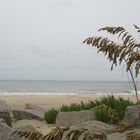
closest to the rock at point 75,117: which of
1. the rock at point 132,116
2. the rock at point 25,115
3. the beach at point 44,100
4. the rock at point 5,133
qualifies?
the rock at point 132,116

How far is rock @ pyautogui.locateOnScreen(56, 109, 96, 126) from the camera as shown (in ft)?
34.7

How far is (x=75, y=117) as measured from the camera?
11.0m

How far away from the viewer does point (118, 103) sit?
432 inches

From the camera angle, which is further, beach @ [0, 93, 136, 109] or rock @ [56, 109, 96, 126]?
beach @ [0, 93, 136, 109]

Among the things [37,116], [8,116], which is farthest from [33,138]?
[37,116]

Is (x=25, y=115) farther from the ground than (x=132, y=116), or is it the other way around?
(x=132, y=116)

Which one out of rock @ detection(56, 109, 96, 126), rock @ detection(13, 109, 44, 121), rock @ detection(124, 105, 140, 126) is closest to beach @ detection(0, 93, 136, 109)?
rock @ detection(13, 109, 44, 121)

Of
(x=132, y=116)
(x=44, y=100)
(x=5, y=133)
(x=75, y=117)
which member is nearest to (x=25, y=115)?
(x=75, y=117)

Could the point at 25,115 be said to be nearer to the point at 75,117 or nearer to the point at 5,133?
the point at 75,117

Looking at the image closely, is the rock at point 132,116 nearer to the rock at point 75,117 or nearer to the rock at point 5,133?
the rock at point 75,117

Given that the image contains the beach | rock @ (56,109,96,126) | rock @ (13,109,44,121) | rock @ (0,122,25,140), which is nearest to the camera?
rock @ (0,122,25,140)

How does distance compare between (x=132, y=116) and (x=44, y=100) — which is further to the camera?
(x=44, y=100)

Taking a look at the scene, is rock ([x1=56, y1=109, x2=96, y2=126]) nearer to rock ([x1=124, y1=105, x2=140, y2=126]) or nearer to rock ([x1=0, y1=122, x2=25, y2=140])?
rock ([x1=124, y1=105, x2=140, y2=126])

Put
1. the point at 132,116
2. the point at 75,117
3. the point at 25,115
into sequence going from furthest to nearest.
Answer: the point at 25,115
the point at 75,117
the point at 132,116
